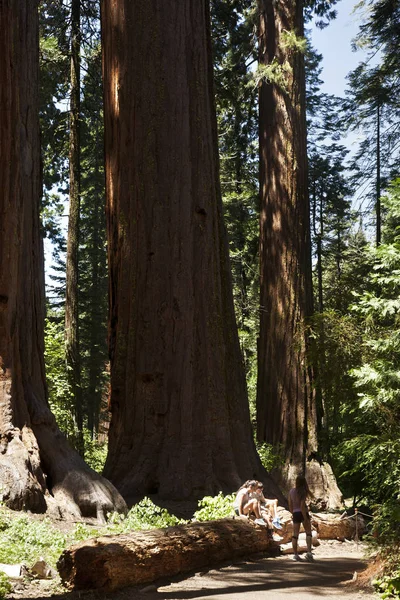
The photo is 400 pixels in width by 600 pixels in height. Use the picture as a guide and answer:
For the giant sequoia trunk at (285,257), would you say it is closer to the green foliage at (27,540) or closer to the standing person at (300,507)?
the standing person at (300,507)

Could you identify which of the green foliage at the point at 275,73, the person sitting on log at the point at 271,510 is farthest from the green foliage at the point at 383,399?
the green foliage at the point at 275,73

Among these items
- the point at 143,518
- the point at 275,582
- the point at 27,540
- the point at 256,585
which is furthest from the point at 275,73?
the point at 27,540

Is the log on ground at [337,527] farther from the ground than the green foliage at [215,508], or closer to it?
closer to it

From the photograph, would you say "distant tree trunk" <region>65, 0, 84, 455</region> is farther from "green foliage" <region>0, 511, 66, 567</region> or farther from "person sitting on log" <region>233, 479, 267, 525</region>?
"green foliage" <region>0, 511, 66, 567</region>

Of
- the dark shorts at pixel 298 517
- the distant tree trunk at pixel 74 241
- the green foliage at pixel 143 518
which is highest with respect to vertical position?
the distant tree trunk at pixel 74 241

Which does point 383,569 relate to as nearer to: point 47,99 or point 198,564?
point 198,564

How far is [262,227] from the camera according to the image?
65.3ft

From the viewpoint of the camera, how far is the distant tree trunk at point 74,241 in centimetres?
2072

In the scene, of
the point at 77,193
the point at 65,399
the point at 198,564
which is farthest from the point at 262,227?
the point at 198,564

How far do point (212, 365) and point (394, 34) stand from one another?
54.4 ft

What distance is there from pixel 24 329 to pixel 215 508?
351 centimetres

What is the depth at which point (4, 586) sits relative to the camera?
659 cm

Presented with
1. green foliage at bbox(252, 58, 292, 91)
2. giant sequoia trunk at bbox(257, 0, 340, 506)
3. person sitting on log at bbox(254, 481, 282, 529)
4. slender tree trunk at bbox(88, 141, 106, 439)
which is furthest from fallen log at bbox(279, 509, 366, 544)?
slender tree trunk at bbox(88, 141, 106, 439)

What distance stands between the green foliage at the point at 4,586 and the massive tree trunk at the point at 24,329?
2248 mm
